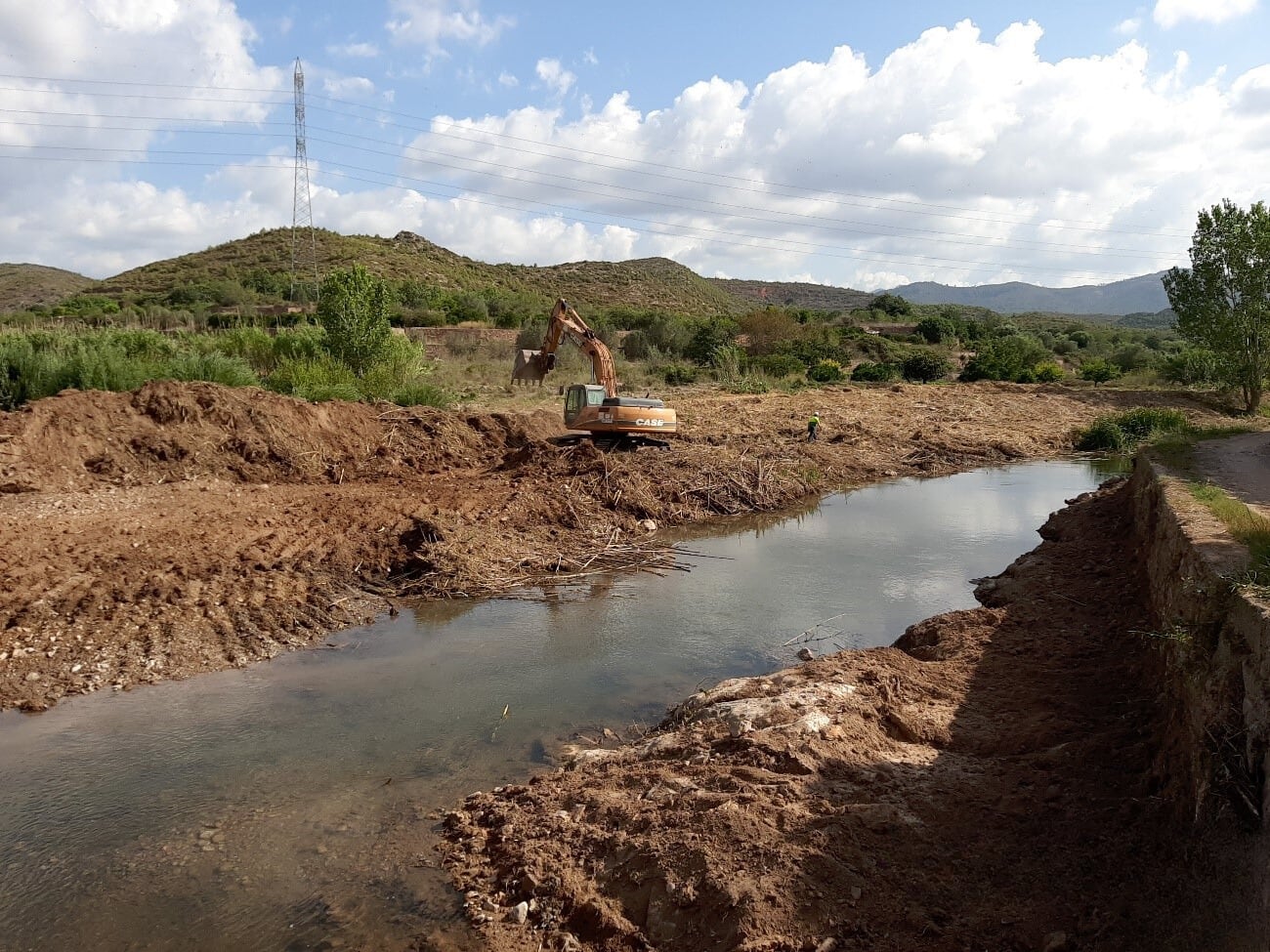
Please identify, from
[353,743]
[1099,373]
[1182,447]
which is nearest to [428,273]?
[1099,373]

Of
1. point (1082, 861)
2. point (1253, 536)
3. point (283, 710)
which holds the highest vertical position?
point (1253, 536)

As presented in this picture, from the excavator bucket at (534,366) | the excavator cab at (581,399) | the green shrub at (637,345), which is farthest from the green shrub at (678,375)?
the excavator cab at (581,399)

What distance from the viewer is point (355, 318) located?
2295 centimetres

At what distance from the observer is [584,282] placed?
78812 mm

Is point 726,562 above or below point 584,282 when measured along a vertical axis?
below

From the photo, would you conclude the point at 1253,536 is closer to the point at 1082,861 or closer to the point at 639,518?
the point at 1082,861

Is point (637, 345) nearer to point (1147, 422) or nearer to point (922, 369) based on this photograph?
point (922, 369)

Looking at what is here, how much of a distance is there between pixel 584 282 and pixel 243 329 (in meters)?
56.2

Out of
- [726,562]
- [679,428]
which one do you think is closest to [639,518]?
[726,562]

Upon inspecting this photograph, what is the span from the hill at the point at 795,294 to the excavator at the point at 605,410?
82.5 m

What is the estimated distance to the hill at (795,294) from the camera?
105231 mm

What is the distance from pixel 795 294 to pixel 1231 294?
3479 inches

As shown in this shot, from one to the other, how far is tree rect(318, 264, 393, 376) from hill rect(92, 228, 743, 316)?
117ft

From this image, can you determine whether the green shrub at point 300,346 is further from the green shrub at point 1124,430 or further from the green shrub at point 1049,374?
the green shrub at point 1049,374
